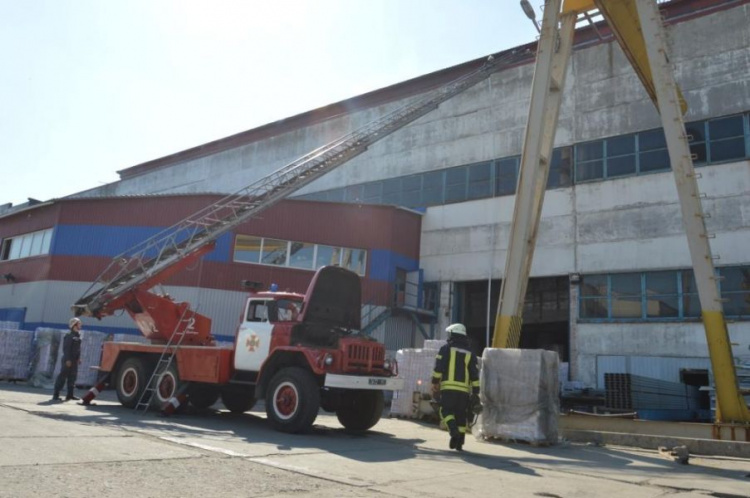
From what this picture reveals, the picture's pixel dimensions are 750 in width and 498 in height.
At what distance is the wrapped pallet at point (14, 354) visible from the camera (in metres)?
17.2

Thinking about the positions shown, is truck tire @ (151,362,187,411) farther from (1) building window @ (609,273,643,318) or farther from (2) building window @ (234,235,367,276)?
(1) building window @ (609,273,643,318)

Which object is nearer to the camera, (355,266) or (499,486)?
(499,486)

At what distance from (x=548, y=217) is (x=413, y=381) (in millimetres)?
11270

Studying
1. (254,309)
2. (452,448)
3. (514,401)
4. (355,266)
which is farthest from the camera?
(355,266)

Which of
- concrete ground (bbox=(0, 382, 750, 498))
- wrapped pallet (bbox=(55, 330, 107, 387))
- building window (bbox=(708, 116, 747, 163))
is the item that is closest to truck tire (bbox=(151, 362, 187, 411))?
concrete ground (bbox=(0, 382, 750, 498))

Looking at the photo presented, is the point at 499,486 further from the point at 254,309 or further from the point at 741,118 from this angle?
the point at 741,118

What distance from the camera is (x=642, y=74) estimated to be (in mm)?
14641

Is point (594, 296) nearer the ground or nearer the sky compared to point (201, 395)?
nearer the sky

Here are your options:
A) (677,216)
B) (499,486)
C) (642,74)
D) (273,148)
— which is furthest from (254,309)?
(273,148)

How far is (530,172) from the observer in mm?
12234

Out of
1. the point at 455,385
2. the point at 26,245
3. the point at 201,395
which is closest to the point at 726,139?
the point at 455,385

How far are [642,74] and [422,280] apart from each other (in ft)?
44.6

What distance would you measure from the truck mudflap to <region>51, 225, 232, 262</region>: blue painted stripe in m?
14.6

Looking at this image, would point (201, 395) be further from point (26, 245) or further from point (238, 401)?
point (26, 245)
